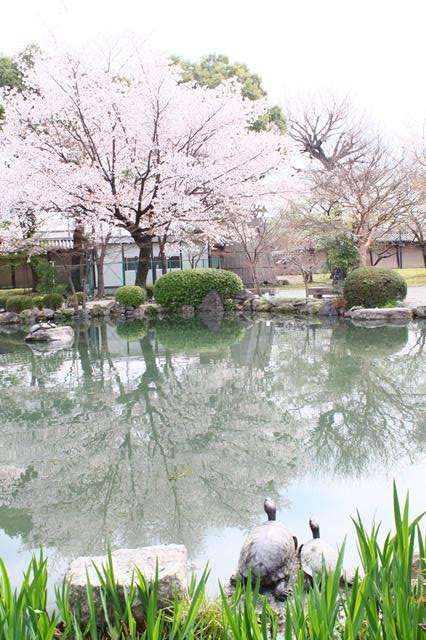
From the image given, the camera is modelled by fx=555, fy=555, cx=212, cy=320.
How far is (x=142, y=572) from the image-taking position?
7.72 ft

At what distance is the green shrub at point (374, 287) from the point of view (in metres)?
14.4

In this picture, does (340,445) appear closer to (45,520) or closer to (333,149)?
(45,520)

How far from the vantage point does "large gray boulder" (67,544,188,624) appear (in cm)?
223

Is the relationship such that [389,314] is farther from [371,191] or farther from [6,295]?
[6,295]

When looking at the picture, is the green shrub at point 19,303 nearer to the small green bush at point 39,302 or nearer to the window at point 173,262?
the small green bush at point 39,302

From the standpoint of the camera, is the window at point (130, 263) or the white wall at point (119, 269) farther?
the window at point (130, 263)

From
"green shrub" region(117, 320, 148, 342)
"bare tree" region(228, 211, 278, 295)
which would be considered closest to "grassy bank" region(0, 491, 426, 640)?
"green shrub" region(117, 320, 148, 342)

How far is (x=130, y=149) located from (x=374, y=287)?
819 cm

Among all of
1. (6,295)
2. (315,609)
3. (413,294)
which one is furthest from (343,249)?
(315,609)

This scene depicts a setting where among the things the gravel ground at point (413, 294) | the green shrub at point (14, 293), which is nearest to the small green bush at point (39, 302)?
the green shrub at point (14, 293)

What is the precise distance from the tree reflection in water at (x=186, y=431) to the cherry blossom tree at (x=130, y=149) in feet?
25.5

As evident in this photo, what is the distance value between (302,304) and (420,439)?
447 inches

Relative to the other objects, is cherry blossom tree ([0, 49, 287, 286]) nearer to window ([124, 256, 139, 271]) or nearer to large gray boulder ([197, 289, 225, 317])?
large gray boulder ([197, 289, 225, 317])

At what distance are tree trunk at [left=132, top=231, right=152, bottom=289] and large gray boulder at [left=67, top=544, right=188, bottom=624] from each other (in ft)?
51.5
